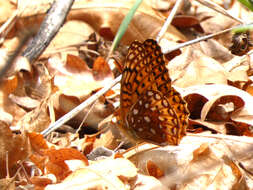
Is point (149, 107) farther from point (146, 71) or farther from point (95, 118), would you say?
point (95, 118)

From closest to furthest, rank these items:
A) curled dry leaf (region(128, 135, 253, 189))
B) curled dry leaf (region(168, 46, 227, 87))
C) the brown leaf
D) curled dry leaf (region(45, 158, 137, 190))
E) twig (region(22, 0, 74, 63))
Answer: curled dry leaf (region(45, 158, 137, 190))
curled dry leaf (region(128, 135, 253, 189))
the brown leaf
curled dry leaf (region(168, 46, 227, 87))
twig (region(22, 0, 74, 63))

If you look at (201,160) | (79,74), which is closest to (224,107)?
(201,160)

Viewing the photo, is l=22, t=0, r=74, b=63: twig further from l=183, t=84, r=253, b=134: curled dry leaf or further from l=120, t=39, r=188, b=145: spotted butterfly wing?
l=183, t=84, r=253, b=134: curled dry leaf

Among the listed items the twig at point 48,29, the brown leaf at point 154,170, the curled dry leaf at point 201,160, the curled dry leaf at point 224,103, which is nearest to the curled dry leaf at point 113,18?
the twig at point 48,29

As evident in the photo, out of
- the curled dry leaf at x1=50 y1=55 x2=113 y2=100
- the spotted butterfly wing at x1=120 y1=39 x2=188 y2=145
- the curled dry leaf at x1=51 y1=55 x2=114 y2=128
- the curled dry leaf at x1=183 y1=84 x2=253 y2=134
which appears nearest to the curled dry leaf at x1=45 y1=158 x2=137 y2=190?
the spotted butterfly wing at x1=120 y1=39 x2=188 y2=145

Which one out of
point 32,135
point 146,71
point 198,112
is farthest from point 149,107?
point 32,135

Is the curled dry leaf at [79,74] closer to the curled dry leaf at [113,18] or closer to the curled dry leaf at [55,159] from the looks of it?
the curled dry leaf at [113,18]
